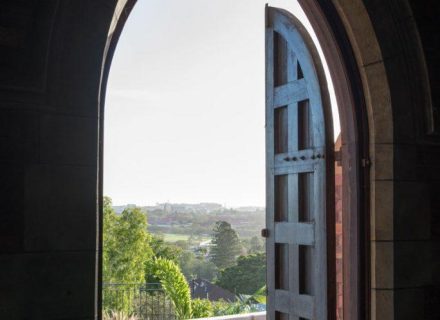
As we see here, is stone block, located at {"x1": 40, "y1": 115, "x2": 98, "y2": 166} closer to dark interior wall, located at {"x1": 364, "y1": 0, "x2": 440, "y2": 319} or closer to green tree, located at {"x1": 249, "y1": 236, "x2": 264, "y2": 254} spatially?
dark interior wall, located at {"x1": 364, "y1": 0, "x2": 440, "y2": 319}

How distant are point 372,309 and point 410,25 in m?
1.43

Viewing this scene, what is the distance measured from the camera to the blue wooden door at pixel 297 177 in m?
2.66

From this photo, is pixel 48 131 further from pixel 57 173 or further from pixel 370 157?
pixel 370 157

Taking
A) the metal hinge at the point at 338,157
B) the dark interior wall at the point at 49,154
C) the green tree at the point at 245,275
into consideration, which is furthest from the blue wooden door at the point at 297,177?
the green tree at the point at 245,275

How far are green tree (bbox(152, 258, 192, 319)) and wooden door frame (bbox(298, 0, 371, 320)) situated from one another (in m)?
6.60

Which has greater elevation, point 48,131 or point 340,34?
point 340,34

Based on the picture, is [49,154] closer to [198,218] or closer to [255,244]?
[255,244]

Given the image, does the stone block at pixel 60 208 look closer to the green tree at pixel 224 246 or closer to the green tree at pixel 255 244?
the green tree at pixel 224 246

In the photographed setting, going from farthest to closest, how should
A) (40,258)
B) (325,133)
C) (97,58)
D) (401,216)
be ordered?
(325,133), (401,216), (97,58), (40,258)

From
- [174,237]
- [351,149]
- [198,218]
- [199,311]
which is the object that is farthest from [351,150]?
[198,218]

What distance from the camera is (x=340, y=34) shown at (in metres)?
2.58

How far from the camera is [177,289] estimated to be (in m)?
8.88

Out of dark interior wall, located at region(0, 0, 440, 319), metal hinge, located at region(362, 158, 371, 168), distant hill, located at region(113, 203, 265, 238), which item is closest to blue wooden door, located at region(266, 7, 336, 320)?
metal hinge, located at region(362, 158, 371, 168)

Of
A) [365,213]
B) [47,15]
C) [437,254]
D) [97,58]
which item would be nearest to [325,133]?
[365,213]
